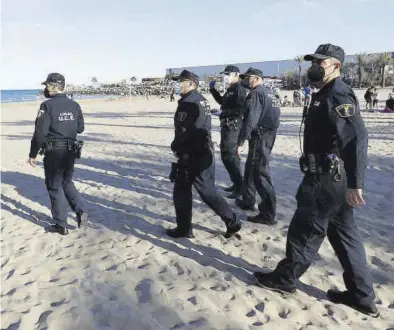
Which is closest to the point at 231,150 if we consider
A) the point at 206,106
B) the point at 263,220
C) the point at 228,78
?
the point at 228,78

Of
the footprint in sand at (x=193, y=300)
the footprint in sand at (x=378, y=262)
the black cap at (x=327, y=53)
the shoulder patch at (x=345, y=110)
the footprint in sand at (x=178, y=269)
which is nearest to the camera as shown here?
the shoulder patch at (x=345, y=110)

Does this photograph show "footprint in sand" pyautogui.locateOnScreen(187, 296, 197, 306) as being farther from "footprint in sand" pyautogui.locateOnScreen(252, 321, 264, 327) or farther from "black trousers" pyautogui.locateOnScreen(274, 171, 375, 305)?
"black trousers" pyautogui.locateOnScreen(274, 171, 375, 305)

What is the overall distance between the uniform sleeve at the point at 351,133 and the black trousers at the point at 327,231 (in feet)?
0.42

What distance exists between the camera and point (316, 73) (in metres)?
2.86

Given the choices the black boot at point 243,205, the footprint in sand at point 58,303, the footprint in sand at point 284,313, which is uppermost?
the black boot at point 243,205

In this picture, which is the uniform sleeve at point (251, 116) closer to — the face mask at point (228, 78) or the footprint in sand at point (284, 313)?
the face mask at point (228, 78)

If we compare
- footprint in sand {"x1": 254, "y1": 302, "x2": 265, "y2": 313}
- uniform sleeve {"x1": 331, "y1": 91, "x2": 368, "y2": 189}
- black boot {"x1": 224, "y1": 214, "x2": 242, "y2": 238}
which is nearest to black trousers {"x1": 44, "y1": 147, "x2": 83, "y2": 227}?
black boot {"x1": 224, "y1": 214, "x2": 242, "y2": 238}

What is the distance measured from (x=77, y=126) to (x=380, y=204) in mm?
4416

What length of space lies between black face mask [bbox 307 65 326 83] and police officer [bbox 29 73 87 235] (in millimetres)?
3026

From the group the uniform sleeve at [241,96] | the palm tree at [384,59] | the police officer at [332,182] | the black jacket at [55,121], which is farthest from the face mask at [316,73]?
the palm tree at [384,59]

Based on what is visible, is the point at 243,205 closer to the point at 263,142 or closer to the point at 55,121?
the point at 263,142

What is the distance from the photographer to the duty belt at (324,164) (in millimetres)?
2793

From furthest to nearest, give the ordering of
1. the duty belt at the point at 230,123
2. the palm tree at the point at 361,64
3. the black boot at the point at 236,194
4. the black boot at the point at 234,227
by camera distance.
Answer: the palm tree at the point at 361,64
the black boot at the point at 236,194
the duty belt at the point at 230,123
the black boot at the point at 234,227

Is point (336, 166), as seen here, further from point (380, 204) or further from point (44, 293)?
point (380, 204)
